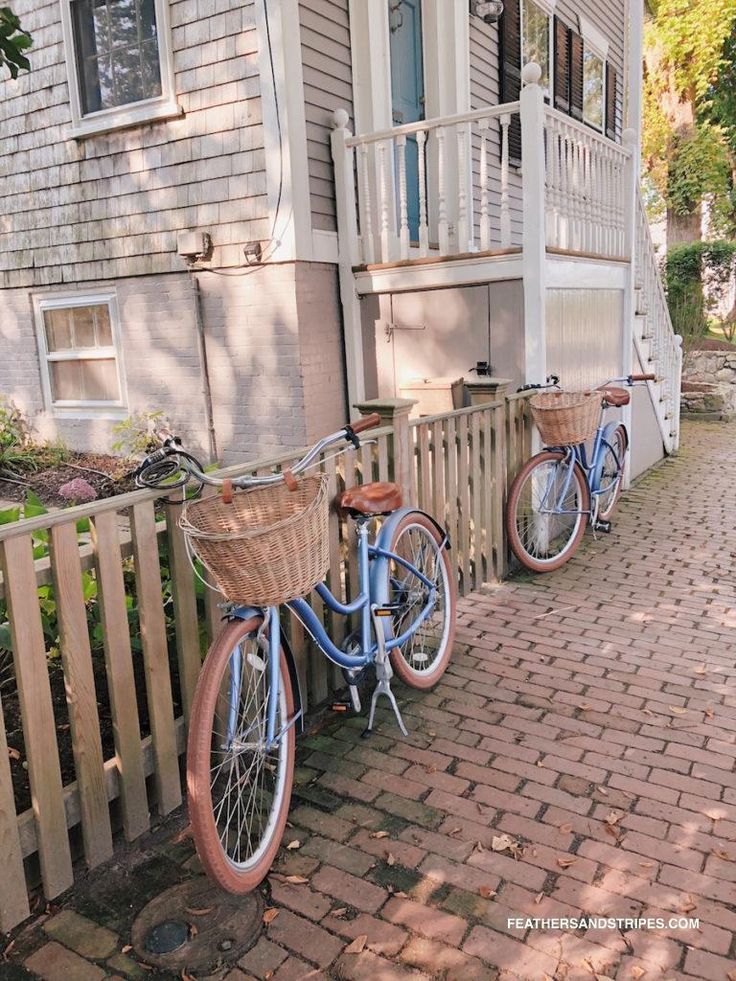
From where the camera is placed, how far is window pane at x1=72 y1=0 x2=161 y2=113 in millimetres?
6566

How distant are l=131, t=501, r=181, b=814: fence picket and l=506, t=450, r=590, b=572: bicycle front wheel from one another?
2.86 m

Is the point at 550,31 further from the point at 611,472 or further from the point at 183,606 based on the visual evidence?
the point at 183,606

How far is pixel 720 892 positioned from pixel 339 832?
115 centimetres

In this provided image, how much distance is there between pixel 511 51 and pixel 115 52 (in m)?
4.01

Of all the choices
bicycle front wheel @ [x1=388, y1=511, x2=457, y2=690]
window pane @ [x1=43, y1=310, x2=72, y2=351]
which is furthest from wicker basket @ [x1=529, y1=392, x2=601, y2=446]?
window pane @ [x1=43, y1=310, x2=72, y2=351]

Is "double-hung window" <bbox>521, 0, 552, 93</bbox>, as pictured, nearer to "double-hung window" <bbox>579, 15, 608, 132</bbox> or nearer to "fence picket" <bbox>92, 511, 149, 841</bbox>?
"double-hung window" <bbox>579, 15, 608, 132</bbox>

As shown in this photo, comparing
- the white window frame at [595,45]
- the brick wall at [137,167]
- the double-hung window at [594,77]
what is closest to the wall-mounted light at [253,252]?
the brick wall at [137,167]

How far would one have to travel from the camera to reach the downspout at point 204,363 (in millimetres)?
6629

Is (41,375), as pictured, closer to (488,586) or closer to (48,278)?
(48,278)

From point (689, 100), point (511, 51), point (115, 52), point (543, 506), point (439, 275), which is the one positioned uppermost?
point (689, 100)

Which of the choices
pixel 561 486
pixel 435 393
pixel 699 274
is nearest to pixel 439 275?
pixel 435 393

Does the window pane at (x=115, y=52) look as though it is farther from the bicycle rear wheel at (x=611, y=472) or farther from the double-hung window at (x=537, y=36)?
the bicycle rear wheel at (x=611, y=472)

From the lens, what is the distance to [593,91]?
35.5 ft

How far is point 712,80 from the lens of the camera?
17.4m
